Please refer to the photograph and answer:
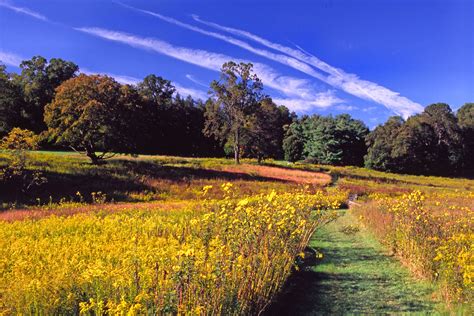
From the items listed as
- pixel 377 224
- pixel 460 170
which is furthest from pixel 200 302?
pixel 460 170

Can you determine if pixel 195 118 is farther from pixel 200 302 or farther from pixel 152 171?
pixel 200 302

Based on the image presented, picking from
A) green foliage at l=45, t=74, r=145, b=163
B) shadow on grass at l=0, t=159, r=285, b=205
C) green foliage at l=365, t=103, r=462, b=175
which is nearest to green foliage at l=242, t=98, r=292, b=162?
shadow on grass at l=0, t=159, r=285, b=205

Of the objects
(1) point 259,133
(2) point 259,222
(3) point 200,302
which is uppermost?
(1) point 259,133

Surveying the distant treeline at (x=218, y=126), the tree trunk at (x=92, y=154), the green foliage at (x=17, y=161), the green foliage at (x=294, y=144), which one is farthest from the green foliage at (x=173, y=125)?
the green foliage at (x=17, y=161)

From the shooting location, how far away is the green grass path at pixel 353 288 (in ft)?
20.7

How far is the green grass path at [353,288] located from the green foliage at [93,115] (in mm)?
20968

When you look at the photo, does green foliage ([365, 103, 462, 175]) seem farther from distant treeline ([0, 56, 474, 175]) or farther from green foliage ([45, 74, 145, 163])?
green foliage ([45, 74, 145, 163])

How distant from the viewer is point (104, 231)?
9188 mm

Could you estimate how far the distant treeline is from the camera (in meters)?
27.6

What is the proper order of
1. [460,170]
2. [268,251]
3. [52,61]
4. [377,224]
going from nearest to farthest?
[268,251] < [377,224] < [52,61] < [460,170]

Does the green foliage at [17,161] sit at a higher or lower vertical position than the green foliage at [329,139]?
lower

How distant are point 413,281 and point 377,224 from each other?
4804mm

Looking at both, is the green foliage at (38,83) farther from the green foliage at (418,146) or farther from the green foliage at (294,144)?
the green foliage at (418,146)

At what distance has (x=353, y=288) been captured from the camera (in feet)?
24.0
